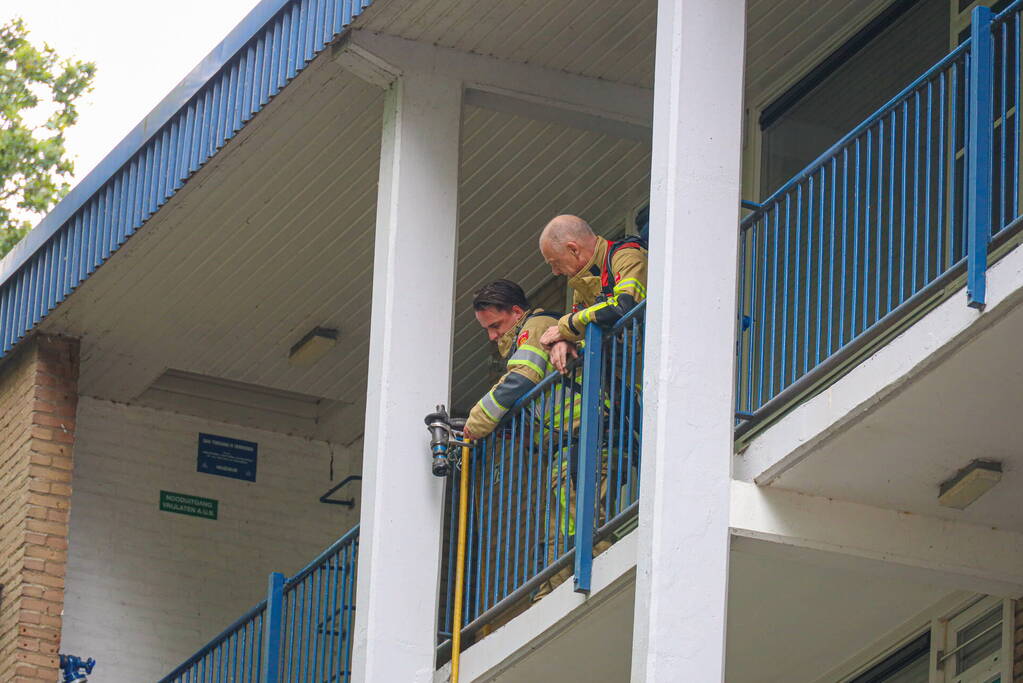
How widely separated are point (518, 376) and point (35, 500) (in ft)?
17.1

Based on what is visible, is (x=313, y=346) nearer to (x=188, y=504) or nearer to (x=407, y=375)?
(x=188, y=504)

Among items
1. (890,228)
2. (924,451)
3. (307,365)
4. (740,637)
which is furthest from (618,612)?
(307,365)

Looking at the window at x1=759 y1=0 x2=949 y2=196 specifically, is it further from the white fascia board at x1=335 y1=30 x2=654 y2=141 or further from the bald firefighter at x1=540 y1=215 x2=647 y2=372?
the bald firefighter at x1=540 y1=215 x2=647 y2=372

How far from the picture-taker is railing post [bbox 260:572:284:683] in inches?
490

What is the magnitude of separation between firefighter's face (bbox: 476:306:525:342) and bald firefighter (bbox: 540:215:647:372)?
22.0 inches

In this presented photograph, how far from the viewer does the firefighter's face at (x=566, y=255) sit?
10617mm

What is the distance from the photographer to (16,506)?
14922 millimetres

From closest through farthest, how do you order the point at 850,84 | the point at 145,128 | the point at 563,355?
1. the point at 563,355
2. the point at 850,84
3. the point at 145,128

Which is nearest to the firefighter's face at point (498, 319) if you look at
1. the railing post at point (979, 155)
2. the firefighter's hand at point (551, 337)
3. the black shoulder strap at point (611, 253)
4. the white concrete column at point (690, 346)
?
the firefighter's hand at point (551, 337)

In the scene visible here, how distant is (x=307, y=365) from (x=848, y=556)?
6937mm

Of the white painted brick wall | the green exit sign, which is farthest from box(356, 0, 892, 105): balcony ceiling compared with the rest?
the green exit sign

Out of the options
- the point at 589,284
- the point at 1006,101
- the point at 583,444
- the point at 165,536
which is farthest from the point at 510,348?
the point at 165,536

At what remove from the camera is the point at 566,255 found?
1063 centimetres

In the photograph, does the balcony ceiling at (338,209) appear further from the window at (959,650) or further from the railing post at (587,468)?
the window at (959,650)
